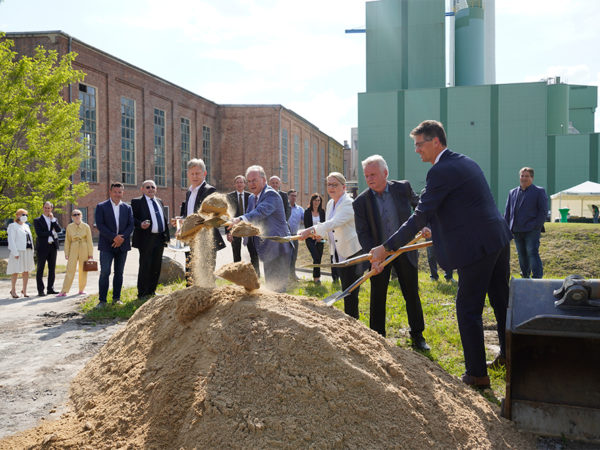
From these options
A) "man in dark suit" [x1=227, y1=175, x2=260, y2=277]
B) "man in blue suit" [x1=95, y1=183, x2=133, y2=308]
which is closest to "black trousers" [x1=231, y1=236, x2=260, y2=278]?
"man in dark suit" [x1=227, y1=175, x2=260, y2=277]

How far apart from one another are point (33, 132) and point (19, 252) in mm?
7313

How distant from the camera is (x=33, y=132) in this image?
48.9 feet

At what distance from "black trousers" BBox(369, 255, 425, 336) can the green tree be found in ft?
42.7

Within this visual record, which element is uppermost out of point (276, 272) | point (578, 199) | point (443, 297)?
point (578, 199)

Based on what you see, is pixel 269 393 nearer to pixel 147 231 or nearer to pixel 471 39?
pixel 147 231

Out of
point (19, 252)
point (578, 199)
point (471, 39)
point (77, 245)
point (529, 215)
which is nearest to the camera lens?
point (529, 215)

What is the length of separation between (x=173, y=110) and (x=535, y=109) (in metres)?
27.0

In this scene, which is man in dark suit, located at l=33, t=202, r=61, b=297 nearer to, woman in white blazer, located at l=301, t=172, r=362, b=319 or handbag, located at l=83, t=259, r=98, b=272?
handbag, located at l=83, t=259, r=98, b=272

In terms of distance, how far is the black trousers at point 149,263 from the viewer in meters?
7.73

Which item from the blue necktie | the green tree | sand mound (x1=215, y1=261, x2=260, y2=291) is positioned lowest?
sand mound (x1=215, y1=261, x2=260, y2=291)

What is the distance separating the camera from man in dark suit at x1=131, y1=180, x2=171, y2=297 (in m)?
7.71

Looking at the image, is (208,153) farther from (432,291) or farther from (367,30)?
(432,291)

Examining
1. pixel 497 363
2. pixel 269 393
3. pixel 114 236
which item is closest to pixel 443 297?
pixel 497 363

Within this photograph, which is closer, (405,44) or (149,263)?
(149,263)
